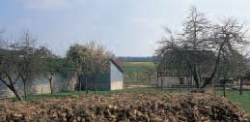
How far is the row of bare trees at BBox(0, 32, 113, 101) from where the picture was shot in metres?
41.0

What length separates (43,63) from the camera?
46.7 meters

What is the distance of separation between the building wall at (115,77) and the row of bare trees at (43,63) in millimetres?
1771

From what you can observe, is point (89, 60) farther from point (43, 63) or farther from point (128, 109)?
point (128, 109)

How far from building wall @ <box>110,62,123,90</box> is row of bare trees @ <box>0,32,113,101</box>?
69.7 inches

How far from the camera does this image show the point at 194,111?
11.7 m

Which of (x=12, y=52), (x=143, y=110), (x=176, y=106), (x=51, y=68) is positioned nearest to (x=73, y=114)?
(x=143, y=110)

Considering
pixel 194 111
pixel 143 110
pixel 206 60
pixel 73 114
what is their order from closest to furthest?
pixel 73 114, pixel 143 110, pixel 194 111, pixel 206 60

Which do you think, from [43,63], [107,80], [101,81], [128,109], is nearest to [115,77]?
[107,80]

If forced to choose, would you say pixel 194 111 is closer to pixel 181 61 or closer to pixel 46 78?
pixel 181 61

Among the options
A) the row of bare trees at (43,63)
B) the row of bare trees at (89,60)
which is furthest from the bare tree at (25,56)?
the row of bare trees at (89,60)

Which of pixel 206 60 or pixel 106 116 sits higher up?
pixel 206 60

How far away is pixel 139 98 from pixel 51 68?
145 feet

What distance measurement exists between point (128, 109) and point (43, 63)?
36945 millimetres

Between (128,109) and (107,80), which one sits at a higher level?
(107,80)
